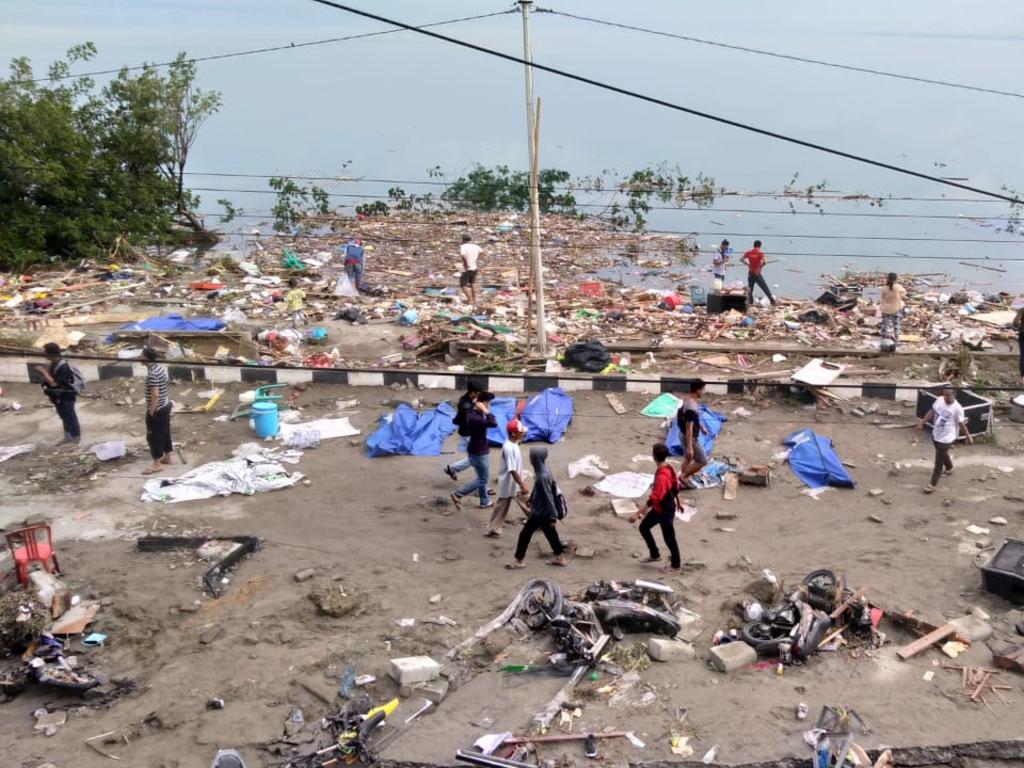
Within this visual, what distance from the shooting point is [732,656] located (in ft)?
23.2

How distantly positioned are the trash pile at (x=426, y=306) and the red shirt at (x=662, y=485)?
5.62m

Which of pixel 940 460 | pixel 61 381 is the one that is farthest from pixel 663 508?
pixel 61 381

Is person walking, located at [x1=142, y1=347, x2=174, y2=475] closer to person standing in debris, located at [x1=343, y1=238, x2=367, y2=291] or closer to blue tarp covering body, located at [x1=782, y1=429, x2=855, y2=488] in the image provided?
blue tarp covering body, located at [x1=782, y1=429, x2=855, y2=488]

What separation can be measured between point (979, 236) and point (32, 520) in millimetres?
25740

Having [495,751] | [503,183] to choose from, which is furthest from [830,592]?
[503,183]

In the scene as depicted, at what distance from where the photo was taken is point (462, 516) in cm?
994

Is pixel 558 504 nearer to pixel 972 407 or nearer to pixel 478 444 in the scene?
pixel 478 444

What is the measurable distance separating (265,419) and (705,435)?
223 inches

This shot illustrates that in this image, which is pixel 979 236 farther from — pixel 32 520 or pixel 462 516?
pixel 32 520

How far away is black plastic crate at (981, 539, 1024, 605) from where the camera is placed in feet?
26.1

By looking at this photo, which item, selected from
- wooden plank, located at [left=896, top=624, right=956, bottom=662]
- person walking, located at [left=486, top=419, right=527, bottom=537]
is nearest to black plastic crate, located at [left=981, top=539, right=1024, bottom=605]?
wooden plank, located at [left=896, top=624, right=956, bottom=662]

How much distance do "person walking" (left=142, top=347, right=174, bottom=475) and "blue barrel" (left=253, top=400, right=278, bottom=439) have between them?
1100 millimetres

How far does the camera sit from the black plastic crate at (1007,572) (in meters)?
7.94

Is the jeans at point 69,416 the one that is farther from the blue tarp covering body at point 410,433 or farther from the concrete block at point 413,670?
the concrete block at point 413,670
